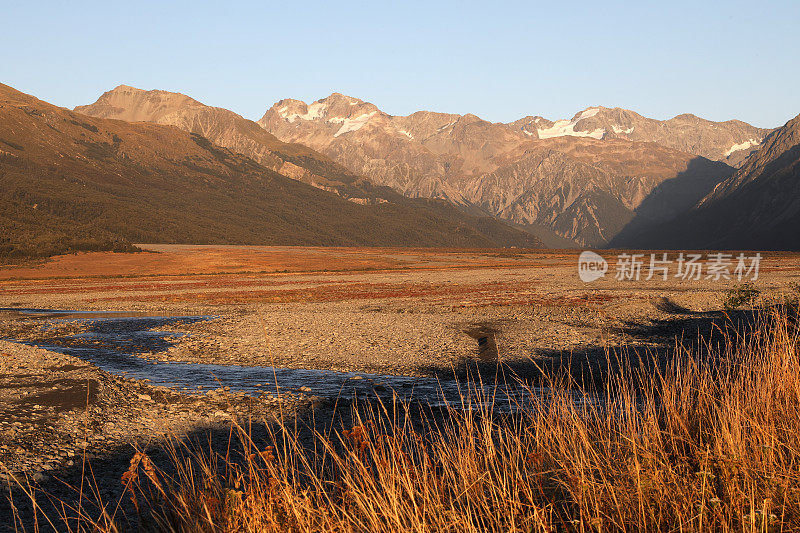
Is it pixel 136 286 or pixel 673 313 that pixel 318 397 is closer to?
pixel 673 313

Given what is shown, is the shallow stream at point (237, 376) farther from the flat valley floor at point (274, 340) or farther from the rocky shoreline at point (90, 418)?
the rocky shoreline at point (90, 418)

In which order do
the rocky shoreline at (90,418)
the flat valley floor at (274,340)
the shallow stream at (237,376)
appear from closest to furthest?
the rocky shoreline at (90,418) < the flat valley floor at (274,340) < the shallow stream at (237,376)

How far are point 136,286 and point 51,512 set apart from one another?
61.4 metres

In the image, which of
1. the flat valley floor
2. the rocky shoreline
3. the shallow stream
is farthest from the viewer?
the shallow stream

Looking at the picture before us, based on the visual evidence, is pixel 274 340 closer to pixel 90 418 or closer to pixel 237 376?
pixel 237 376

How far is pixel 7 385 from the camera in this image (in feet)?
56.4

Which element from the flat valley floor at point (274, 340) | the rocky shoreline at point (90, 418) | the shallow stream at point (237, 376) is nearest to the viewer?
the rocky shoreline at point (90, 418)

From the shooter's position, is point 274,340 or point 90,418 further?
point 274,340

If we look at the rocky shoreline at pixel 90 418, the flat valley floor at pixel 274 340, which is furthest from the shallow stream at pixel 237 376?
the rocky shoreline at pixel 90 418

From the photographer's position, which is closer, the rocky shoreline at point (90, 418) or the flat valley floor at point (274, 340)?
the rocky shoreline at point (90, 418)

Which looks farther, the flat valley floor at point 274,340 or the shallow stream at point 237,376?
the shallow stream at point 237,376

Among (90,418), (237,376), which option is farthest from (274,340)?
(90,418)

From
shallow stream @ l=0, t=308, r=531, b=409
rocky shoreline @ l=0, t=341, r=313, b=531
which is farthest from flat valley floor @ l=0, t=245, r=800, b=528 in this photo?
shallow stream @ l=0, t=308, r=531, b=409

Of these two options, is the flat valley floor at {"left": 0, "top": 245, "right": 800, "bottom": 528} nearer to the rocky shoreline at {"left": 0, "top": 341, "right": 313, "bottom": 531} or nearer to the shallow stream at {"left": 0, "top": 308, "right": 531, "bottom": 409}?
the rocky shoreline at {"left": 0, "top": 341, "right": 313, "bottom": 531}
